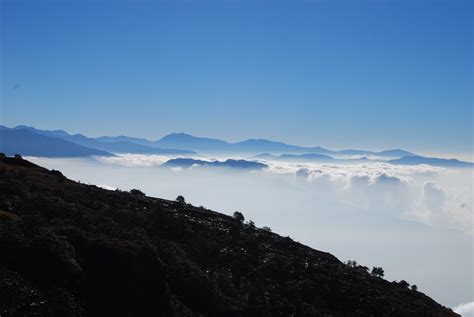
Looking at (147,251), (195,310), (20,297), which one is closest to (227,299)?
(195,310)

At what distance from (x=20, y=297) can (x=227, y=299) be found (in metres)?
23.1

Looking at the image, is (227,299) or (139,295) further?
(227,299)

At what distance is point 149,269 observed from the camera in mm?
31188

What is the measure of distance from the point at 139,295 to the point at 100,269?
3166 millimetres

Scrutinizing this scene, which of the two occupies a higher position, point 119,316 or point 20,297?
point 20,297

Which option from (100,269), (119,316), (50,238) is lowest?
(119,316)

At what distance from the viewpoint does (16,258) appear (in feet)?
82.6

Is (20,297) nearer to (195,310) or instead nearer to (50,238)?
Answer: (50,238)

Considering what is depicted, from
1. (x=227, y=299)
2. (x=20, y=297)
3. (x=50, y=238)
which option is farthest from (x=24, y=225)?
(x=227, y=299)

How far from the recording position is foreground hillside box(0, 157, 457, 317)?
2559 cm

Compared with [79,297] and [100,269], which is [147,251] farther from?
[79,297]

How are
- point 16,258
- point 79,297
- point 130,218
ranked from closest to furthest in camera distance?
point 16,258
point 79,297
point 130,218

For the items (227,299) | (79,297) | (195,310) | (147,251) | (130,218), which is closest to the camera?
(79,297)

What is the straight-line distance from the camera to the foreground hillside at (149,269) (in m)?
25.6
